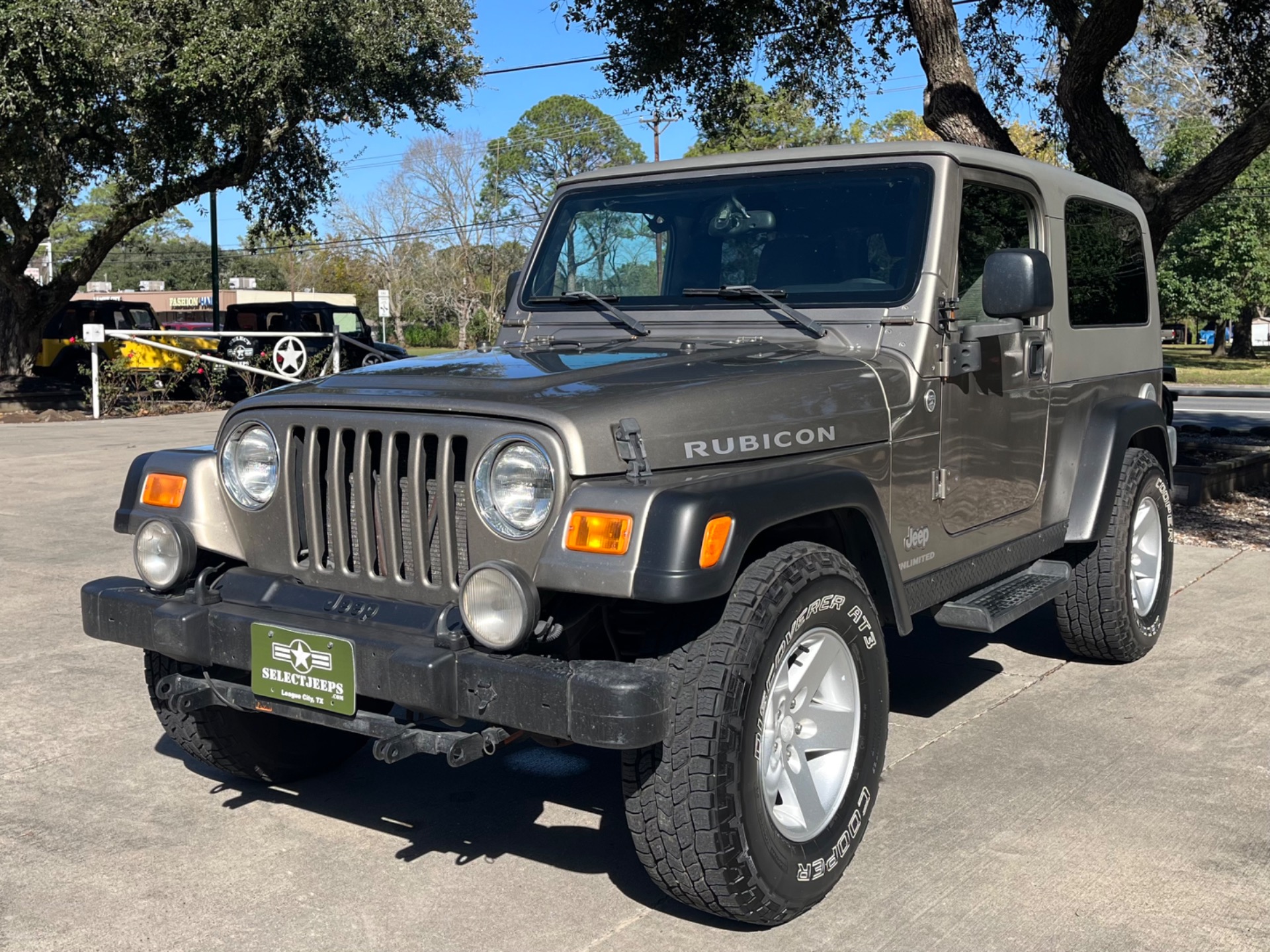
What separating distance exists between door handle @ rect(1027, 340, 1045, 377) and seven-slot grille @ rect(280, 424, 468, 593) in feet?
8.05

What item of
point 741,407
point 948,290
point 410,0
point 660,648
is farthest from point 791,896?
point 410,0

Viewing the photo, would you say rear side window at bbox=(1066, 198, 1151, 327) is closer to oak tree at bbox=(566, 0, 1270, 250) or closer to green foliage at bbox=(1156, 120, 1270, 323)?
oak tree at bbox=(566, 0, 1270, 250)

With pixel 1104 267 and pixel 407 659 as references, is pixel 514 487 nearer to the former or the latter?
pixel 407 659

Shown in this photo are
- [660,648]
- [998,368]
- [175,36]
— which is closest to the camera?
[660,648]

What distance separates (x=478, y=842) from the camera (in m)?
3.87

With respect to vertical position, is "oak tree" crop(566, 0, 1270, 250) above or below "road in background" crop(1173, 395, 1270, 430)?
above

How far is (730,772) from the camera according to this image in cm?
303

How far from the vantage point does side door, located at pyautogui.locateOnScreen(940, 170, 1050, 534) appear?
4320 millimetres

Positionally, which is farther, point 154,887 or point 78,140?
point 78,140

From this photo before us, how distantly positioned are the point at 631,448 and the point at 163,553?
4.74 ft

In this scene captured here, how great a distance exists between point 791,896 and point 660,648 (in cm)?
72

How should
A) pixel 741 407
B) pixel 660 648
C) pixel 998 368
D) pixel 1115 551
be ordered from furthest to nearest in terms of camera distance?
pixel 1115 551 → pixel 998 368 → pixel 741 407 → pixel 660 648

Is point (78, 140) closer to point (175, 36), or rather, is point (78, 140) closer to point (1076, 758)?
point (175, 36)

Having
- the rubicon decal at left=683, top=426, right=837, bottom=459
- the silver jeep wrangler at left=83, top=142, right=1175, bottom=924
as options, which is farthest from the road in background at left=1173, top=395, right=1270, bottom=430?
the rubicon decal at left=683, top=426, right=837, bottom=459
